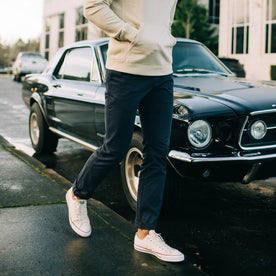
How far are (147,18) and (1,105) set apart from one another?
11.1 meters

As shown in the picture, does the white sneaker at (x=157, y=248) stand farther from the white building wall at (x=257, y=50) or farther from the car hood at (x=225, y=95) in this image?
the white building wall at (x=257, y=50)

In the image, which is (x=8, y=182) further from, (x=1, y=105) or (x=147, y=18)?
(x=1, y=105)

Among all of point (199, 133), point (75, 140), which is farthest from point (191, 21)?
point (199, 133)

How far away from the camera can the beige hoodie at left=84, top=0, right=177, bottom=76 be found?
2.65 meters

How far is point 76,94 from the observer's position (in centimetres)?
498

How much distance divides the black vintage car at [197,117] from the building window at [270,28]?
26529 mm

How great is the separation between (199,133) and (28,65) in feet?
83.6

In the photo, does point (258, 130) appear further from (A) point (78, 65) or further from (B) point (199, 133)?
(A) point (78, 65)

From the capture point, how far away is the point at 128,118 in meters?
2.78

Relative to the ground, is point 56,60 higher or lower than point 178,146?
higher

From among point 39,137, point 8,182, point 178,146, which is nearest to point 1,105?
point 39,137

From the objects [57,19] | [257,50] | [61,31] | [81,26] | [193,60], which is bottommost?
[193,60]

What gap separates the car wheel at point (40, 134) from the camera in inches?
237

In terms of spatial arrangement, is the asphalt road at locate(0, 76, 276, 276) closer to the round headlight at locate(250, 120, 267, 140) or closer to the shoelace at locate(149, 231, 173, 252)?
the shoelace at locate(149, 231, 173, 252)
